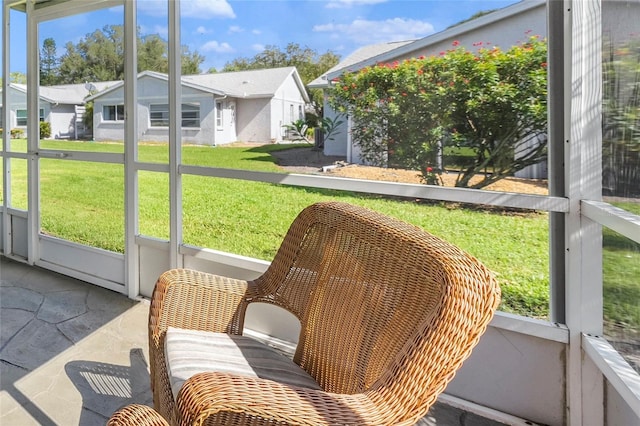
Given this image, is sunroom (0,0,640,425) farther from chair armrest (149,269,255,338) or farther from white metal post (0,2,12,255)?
chair armrest (149,269,255,338)

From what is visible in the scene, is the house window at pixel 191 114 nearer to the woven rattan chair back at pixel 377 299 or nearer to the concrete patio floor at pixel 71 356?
the concrete patio floor at pixel 71 356

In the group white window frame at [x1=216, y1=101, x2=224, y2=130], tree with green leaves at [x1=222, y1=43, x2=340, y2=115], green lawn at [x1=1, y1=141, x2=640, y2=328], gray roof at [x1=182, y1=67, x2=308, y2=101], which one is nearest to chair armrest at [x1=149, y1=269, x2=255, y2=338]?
green lawn at [x1=1, y1=141, x2=640, y2=328]

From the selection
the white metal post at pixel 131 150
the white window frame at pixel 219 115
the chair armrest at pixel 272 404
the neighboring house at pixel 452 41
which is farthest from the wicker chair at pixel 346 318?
the white metal post at pixel 131 150

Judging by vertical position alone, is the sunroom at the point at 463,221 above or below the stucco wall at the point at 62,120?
below

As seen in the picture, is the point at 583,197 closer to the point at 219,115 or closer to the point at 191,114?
the point at 219,115

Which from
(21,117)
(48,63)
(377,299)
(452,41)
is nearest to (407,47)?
(452,41)

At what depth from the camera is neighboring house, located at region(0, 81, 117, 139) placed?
369 cm

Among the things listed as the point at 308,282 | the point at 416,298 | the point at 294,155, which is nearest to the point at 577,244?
the point at 416,298

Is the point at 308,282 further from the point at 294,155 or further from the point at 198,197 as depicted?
the point at 198,197

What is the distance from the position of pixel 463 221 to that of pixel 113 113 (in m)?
2.89

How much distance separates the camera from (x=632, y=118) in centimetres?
146

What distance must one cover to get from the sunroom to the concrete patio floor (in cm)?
3

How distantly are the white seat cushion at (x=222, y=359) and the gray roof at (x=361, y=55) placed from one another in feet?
5.27

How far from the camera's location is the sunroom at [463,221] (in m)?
1.66
